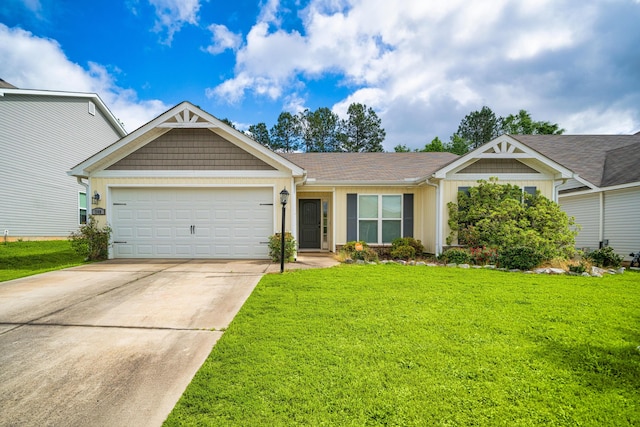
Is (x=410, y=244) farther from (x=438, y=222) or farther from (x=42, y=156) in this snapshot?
(x=42, y=156)

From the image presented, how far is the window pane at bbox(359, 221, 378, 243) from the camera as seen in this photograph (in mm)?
10587

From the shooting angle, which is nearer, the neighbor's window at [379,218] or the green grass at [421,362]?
the green grass at [421,362]

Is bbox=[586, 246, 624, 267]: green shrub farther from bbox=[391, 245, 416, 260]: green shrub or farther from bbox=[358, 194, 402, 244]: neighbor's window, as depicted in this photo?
bbox=[358, 194, 402, 244]: neighbor's window

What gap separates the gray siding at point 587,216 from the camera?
11.2 m

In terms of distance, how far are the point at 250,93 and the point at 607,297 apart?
2114cm

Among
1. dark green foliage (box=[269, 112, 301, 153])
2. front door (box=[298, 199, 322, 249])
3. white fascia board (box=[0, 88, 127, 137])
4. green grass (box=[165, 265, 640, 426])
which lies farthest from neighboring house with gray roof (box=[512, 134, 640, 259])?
dark green foliage (box=[269, 112, 301, 153])

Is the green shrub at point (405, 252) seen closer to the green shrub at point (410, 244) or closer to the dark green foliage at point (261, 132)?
the green shrub at point (410, 244)

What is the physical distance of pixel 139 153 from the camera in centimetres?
889

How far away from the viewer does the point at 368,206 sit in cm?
1069

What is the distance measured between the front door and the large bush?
16.2 ft

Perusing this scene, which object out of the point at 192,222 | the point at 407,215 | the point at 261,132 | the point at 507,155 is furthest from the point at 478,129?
the point at 192,222

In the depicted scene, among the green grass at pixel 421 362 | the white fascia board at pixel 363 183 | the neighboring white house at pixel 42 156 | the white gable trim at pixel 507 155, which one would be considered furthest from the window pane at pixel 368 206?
the neighboring white house at pixel 42 156

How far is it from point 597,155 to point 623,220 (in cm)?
484

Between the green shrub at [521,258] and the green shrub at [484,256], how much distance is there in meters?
0.33
